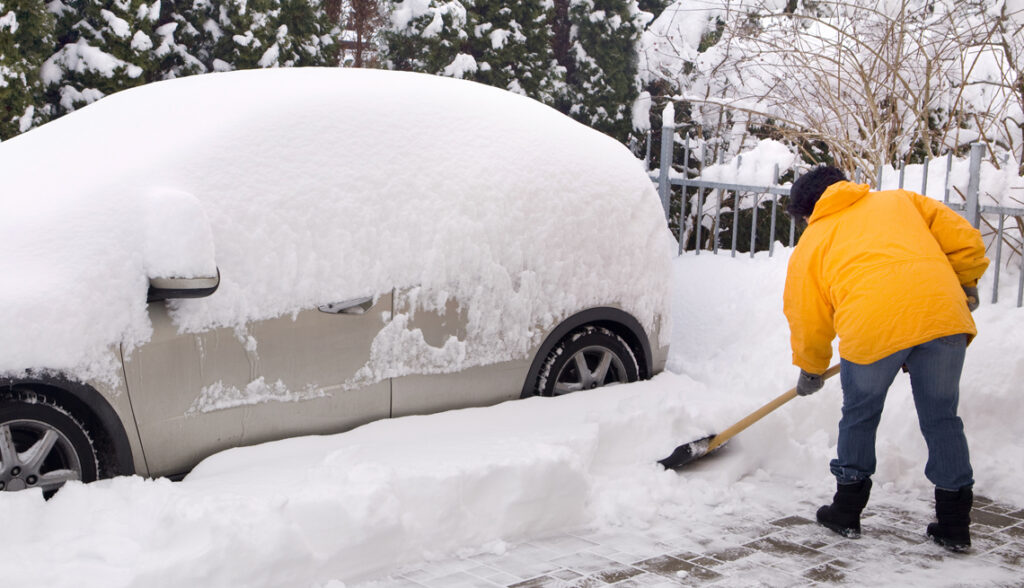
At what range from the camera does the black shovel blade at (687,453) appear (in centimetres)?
441

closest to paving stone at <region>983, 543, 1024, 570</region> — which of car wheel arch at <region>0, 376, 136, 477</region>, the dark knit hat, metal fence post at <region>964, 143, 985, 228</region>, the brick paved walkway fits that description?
the brick paved walkway

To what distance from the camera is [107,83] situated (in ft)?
29.0

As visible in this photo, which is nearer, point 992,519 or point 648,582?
point 648,582

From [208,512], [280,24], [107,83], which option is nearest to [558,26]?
[280,24]

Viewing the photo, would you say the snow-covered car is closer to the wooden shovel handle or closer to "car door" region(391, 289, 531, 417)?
"car door" region(391, 289, 531, 417)

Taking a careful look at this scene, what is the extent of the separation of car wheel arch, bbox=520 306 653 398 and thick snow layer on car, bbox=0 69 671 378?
7 cm

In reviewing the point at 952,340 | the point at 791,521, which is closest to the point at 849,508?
the point at 791,521

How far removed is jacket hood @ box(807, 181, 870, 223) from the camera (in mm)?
3889

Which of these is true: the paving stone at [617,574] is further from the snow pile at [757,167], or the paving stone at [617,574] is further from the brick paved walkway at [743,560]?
the snow pile at [757,167]

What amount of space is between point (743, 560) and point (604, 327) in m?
1.59

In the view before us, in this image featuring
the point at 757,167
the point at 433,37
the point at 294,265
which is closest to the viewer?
the point at 294,265

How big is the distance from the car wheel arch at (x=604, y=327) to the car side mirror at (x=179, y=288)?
1651 millimetres

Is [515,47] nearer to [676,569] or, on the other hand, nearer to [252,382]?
[252,382]

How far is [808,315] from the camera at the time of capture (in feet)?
12.8
